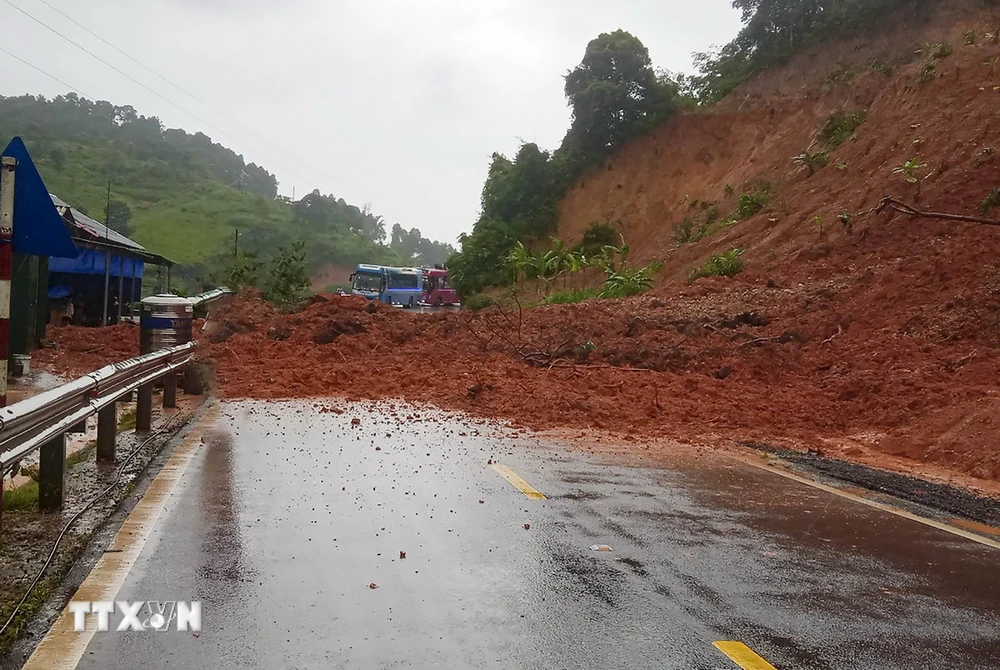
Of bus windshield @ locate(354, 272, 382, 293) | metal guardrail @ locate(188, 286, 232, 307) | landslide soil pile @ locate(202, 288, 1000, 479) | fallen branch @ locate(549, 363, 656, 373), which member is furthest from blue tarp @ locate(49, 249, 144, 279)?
bus windshield @ locate(354, 272, 382, 293)

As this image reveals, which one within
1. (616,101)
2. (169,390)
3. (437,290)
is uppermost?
(616,101)

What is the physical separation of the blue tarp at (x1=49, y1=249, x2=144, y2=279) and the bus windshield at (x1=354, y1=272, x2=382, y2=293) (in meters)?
32.3

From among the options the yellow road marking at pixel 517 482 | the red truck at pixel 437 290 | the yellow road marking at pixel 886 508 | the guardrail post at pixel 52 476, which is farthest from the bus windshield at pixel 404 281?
the guardrail post at pixel 52 476

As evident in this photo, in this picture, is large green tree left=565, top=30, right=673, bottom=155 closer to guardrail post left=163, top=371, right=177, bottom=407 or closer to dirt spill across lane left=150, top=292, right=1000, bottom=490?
dirt spill across lane left=150, top=292, right=1000, bottom=490

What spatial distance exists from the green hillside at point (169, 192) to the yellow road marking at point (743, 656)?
33.2 meters

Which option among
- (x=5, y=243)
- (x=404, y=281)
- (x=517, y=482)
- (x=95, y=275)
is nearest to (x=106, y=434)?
(x=5, y=243)

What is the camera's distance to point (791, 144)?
37562mm

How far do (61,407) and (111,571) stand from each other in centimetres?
159

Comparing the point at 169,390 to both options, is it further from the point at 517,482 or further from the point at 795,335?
the point at 795,335

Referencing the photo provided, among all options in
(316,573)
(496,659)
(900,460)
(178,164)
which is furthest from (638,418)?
(178,164)

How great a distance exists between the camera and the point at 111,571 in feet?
16.4

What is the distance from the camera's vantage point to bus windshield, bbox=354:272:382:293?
209 feet
